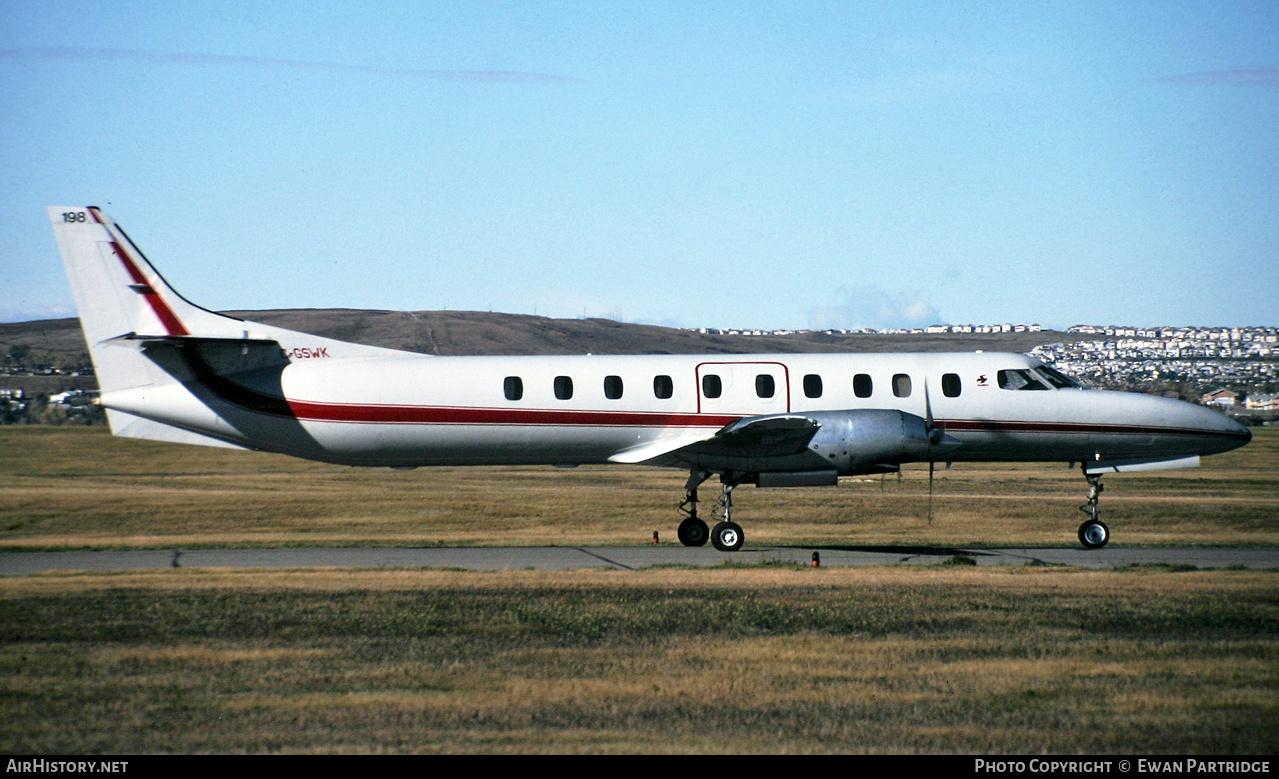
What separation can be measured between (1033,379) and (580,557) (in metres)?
9.84

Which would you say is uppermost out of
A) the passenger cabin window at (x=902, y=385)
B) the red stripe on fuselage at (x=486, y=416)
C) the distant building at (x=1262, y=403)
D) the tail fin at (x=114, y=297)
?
the tail fin at (x=114, y=297)

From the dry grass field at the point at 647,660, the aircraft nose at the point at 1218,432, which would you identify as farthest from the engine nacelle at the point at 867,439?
the aircraft nose at the point at 1218,432

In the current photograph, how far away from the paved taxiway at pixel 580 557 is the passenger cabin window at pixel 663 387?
10.1ft

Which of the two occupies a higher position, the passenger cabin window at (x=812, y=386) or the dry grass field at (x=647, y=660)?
the passenger cabin window at (x=812, y=386)

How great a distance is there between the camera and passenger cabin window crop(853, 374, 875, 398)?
23906mm

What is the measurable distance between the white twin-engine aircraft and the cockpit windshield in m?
0.06

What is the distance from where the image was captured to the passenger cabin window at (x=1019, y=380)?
79.8ft

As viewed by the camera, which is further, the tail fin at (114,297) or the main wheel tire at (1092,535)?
the main wheel tire at (1092,535)

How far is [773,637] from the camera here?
45.3 feet

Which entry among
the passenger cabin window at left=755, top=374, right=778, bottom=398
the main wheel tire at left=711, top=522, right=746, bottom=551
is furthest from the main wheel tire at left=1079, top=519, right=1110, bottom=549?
the main wheel tire at left=711, top=522, right=746, bottom=551

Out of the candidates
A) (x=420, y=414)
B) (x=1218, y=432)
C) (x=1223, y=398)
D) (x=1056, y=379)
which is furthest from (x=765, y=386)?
(x=1223, y=398)

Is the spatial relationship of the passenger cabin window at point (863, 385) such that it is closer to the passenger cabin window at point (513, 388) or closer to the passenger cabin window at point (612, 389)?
the passenger cabin window at point (612, 389)

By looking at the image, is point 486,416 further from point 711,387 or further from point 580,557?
point 711,387

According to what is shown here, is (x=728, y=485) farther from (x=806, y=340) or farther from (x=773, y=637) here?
(x=806, y=340)
